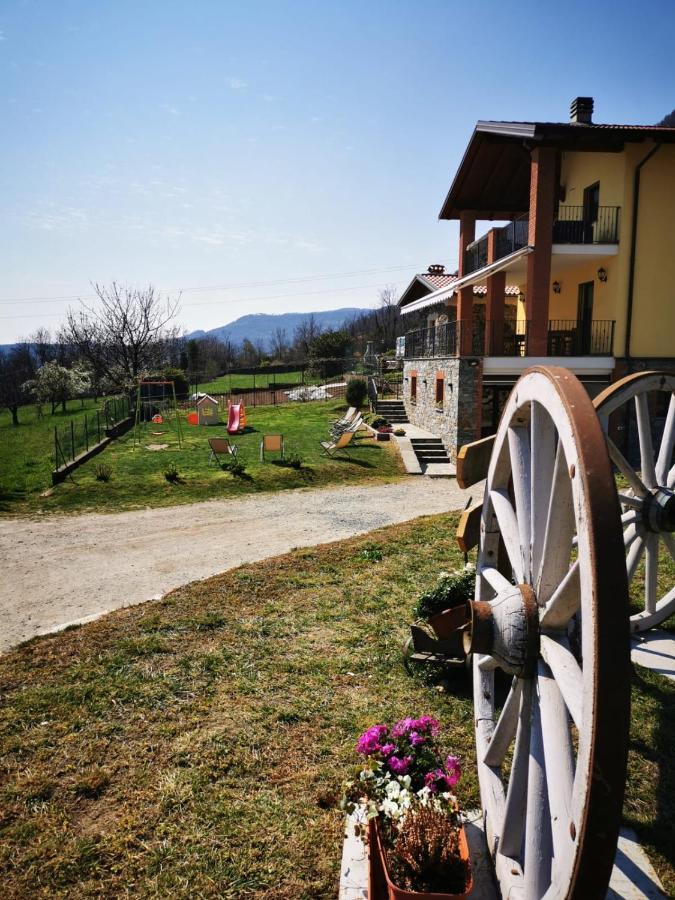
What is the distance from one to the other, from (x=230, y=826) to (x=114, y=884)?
677 millimetres

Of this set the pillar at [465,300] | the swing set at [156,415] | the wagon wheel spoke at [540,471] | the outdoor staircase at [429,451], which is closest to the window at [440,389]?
the outdoor staircase at [429,451]

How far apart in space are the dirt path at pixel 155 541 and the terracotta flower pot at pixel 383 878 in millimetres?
5419

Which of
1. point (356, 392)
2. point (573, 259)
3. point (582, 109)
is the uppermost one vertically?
point (582, 109)

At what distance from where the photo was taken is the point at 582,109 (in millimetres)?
17875

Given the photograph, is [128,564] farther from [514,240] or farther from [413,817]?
[514,240]

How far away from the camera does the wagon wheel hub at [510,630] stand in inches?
91.9

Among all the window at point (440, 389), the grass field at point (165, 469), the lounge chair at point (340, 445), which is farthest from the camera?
the window at point (440, 389)

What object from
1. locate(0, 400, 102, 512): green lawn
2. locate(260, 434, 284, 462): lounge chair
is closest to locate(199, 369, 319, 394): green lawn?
locate(0, 400, 102, 512): green lawn

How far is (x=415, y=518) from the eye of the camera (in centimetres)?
1193

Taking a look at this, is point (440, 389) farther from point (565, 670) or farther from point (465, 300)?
point (565, 670)

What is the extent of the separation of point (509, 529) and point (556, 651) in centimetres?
88

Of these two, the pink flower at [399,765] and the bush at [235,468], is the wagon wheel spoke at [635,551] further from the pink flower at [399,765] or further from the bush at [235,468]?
the bush at [235,468]

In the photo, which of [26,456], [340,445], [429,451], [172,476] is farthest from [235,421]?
[172,476]

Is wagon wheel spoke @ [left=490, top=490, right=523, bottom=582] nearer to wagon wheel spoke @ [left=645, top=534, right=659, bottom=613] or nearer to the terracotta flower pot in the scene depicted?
the terracotta flower pot
